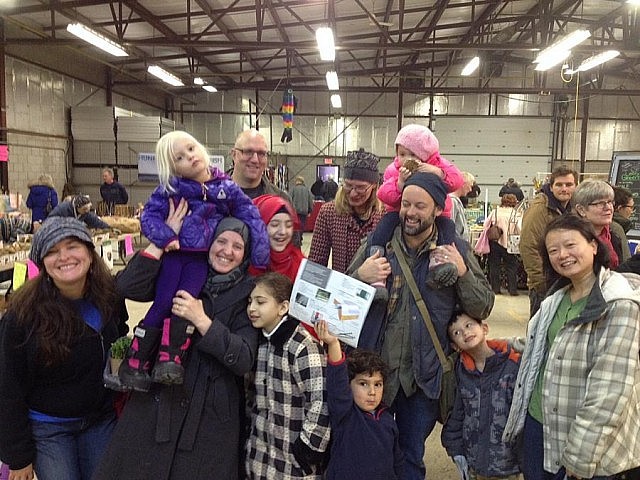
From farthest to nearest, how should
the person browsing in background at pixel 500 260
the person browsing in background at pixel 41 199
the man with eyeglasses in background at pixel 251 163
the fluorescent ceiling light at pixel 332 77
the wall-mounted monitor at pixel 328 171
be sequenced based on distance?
the wall-mounted monitor at pixel 328 171, the fluorescent ceiling light at pixel 332 77, the person browsing in background at pixel 41 199, the person browsing in background at pixel 500 260, the man with eyeglasses in background at pixel 251 163

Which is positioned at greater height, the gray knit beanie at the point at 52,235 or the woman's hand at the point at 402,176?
the woman's hand at the point at 402,176

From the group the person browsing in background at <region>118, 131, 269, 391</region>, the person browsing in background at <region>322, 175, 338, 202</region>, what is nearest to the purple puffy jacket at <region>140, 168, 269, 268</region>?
the person browsing in background at <region>118, 131, 269, 391</region>

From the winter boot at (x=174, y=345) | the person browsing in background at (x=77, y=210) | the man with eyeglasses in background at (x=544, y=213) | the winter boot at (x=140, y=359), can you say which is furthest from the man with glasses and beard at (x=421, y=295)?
the person browsing in background at (x=77, y=210)

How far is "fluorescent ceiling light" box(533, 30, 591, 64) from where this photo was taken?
8086 millimetres

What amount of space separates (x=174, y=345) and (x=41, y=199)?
29.4 ft

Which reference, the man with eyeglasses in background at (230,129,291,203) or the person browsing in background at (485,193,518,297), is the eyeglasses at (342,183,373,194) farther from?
the person browsing in background at (485,193,518,297)

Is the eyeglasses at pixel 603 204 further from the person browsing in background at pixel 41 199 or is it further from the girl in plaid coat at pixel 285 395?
the person browsing in background at pixel 41 199

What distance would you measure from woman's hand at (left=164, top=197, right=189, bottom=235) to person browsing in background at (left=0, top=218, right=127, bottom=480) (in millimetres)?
389

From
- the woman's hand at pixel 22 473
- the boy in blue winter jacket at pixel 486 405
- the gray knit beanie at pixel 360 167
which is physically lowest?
the woman's hand at pixel 22 473

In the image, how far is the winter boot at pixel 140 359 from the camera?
1.81 meters

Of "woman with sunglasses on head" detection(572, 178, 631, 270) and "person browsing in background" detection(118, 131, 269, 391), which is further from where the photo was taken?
"woman with sunglasses on head" detection(572, 178, 631, 270)

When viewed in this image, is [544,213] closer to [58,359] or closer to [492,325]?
[492,325]

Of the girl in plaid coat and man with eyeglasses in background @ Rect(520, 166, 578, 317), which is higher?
man with eyeglasses in background @ Rect(520, 166, 578, 317)

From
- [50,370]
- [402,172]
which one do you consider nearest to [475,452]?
[402,172]
